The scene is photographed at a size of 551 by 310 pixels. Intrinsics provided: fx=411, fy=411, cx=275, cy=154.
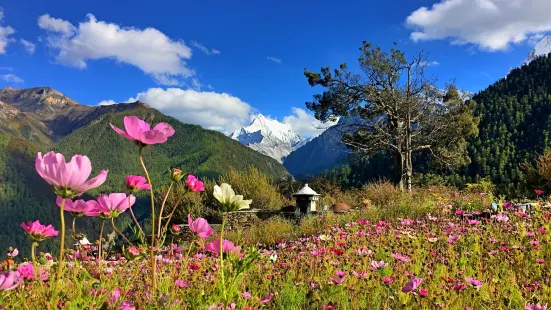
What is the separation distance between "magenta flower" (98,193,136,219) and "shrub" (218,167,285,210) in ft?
36.0

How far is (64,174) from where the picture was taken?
0.93 m

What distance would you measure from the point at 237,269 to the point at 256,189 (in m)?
11.7

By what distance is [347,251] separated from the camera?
3.62 meters

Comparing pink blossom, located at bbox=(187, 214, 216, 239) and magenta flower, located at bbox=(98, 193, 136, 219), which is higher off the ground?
magenta flower, located at bbox=(98, 193, 136, 219)

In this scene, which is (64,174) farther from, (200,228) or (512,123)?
(512,123)

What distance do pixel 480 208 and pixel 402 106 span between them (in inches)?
435

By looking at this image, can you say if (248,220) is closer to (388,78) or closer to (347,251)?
(347,251)

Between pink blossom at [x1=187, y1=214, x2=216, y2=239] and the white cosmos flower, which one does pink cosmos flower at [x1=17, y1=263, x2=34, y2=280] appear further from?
the white cosmos flower

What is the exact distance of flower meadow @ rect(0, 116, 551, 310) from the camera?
3.92ft

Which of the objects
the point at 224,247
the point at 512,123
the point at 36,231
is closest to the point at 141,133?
the point at 36,231

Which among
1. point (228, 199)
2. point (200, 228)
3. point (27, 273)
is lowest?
point (27, 273)

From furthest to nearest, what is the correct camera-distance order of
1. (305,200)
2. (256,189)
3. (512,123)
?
(512,123) < (256,189) < (305,200)

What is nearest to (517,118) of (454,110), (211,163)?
(454,110)

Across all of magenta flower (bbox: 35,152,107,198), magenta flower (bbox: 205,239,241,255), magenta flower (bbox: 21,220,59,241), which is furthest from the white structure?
magenta flower (bbox: 35,152,107,198)
